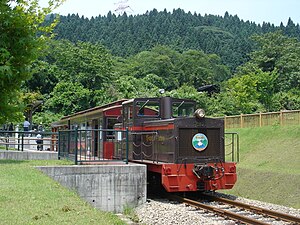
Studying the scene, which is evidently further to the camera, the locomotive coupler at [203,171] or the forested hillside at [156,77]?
the forested hillside at [156,77]

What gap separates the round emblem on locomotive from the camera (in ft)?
44.2

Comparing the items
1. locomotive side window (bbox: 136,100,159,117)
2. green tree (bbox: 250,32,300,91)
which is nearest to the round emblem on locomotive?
locomotive side window (bbox: 136,100,159,117)

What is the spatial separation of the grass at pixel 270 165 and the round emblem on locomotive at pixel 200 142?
376 centimetres

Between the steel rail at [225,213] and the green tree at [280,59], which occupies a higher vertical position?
the green tree at [280,59]

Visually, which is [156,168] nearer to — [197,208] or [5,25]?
[197,208]

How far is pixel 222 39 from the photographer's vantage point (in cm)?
12888

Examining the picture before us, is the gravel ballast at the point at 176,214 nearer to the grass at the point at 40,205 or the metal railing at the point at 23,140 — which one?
the grass at the point at 40,205

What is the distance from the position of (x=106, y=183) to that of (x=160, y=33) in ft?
386

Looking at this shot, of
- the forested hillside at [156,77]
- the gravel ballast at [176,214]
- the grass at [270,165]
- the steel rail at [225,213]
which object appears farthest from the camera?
the forested hillside at [156,77]

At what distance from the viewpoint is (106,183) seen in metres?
12.4

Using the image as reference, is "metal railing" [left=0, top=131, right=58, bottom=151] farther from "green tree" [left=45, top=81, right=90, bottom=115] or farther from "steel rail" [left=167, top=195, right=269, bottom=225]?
"green tree" [left=45, top=81, right=90, bottom=115]

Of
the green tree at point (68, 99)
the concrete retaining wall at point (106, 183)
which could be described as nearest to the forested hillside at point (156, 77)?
the green tree at point (68, 99)

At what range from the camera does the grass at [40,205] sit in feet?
23.7

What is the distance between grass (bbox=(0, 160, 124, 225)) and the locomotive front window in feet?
18.7
